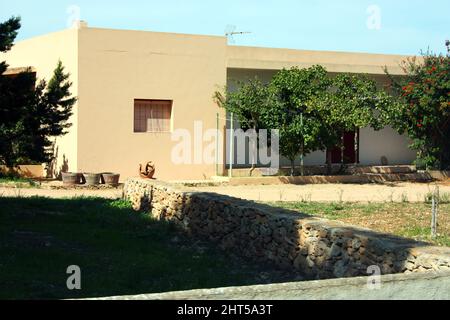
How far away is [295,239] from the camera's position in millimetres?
8312

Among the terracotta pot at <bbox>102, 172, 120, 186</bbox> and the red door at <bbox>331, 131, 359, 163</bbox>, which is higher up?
the red door at <bbox>331, 131, 359, 163</bbox>

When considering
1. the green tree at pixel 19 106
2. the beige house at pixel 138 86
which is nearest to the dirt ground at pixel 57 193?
the beige house at pixel 138 86

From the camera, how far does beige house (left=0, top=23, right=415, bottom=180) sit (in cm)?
1972

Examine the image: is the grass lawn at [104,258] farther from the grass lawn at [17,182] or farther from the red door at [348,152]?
the red door at [348,152]

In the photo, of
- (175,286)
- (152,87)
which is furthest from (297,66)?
(175,286)

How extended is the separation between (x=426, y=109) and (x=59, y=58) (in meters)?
Answer: 12.1

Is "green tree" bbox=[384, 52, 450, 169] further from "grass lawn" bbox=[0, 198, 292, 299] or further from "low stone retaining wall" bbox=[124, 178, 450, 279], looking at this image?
"grass lawn" bbox=[0, 198, 292, 299]

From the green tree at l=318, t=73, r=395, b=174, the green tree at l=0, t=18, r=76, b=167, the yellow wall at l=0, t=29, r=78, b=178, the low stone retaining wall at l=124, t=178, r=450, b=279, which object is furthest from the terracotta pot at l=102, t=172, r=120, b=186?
the green tree at l=318, t=73, r=395, b=174

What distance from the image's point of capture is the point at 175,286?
7352mm

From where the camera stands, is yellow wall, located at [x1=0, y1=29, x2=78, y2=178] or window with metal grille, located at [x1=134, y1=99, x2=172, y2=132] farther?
Result: window with metal grille, located at [x1=134, y1=99, x2=172, y2=132]

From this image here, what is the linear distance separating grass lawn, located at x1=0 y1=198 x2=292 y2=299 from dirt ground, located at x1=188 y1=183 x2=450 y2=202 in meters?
5.23

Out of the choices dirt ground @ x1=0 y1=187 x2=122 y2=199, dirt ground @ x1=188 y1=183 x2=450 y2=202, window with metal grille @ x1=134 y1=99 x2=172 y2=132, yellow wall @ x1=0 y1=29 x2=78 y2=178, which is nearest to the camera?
dirt ground @ x1=0 y1=187 x2=122 y2=199
